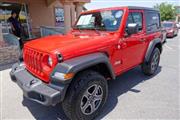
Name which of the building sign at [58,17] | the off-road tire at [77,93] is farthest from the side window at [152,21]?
the building sign at [58,17]

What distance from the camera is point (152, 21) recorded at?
4953 mm

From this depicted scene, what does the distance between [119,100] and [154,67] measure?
2008 mm

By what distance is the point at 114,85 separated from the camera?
4.55 metres

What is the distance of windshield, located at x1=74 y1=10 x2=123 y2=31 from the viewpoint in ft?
12.3

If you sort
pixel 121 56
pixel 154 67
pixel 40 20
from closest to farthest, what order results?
pixel 121 56 < pixel 154 67 < pixel 40 20

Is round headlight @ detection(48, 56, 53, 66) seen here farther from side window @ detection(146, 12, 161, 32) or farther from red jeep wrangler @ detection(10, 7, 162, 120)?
side window @ detection(146, 12, 161, 32)

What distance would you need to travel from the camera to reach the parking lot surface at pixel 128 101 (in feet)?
10.7

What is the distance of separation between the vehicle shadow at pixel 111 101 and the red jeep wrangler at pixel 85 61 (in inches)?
18.7

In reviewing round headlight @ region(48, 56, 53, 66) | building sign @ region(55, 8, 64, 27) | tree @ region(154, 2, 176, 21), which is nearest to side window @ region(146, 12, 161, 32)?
round headlight @ region(48, 56, 53, 66)

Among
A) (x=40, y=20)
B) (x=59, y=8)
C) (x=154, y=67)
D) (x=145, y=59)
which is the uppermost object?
(x=59, y=8)

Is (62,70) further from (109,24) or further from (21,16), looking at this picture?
(21,16)

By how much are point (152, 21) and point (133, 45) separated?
1382 mm

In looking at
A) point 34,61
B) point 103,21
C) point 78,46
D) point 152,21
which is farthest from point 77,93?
point 152,21

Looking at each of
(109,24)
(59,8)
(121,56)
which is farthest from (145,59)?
(59,8)
